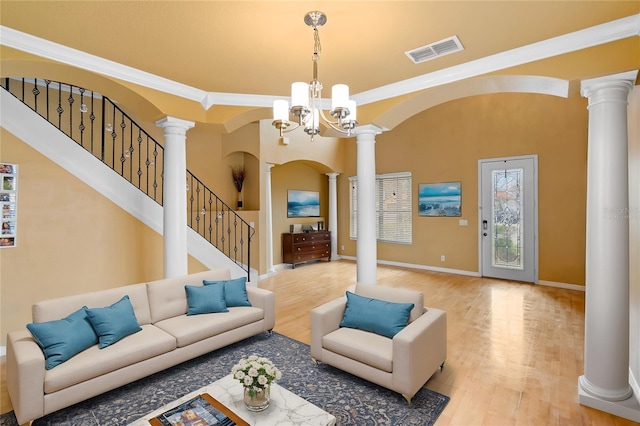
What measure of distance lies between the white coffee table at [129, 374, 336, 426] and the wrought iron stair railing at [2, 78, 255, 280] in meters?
3.21

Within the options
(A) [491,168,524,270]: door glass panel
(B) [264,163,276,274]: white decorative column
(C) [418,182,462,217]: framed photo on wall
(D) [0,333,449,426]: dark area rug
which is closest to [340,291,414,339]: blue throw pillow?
(D) [0,333,449,426]: dark area rug

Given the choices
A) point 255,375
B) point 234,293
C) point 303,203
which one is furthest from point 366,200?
point 303,203

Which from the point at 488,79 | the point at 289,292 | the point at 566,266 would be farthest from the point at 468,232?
the point at 488,79

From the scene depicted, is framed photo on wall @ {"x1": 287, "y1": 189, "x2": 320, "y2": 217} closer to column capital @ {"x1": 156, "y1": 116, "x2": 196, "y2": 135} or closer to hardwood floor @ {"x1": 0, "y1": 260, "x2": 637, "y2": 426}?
hardwood floor @ {"x1": 0, "y1": 260, "x2": 637, "y2": 426}

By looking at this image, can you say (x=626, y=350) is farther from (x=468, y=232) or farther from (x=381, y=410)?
(x=468, y=232)

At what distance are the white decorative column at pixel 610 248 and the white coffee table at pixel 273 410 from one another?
221cm

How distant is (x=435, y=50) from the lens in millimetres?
2996

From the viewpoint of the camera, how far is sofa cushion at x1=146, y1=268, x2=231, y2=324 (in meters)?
3.41

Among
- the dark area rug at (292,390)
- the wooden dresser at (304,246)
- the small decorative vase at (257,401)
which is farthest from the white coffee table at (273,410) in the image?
the wooden dresser at (304,246)

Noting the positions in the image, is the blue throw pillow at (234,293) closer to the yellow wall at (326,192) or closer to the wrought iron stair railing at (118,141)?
the yellow wall at (326,192)

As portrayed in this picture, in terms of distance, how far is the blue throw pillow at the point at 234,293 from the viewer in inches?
147

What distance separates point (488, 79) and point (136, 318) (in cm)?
415

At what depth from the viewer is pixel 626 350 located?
2.54 m

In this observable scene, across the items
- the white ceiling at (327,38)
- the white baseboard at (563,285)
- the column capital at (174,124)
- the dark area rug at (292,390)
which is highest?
the white ceiling at (327,38)
